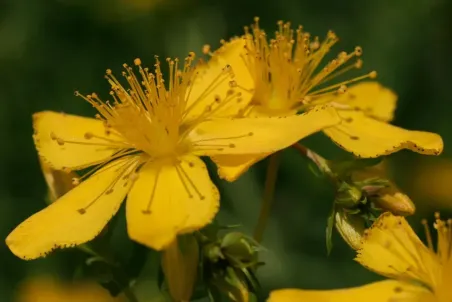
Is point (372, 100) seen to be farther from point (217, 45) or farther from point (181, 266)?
point (217, 45)

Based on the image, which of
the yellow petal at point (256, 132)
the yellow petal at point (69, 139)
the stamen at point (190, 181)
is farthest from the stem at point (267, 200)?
the yellow petal at point (69, 139)

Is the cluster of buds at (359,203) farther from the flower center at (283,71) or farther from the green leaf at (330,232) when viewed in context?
the flower center at (283,71)

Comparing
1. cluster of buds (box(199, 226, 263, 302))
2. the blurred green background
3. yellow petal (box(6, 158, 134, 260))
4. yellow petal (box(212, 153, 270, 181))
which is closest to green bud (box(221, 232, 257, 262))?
cluster of buds (box(199, 226, 263, 302))

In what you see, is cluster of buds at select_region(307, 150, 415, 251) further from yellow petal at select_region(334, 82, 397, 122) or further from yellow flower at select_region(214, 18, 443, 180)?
yellow petal at select_region(334, 82, 397, 122)

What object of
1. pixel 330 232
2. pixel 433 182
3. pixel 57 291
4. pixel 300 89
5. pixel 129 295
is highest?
pixel 300 89

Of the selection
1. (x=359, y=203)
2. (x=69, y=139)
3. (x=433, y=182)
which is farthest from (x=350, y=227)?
(x=433, y=182)

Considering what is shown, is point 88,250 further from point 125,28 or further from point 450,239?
point 125,28

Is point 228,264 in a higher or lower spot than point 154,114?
lower
